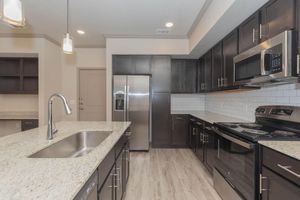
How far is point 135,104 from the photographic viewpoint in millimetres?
4465

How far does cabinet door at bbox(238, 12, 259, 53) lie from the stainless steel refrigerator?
224 centimetres

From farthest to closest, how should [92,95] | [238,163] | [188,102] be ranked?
[92,95]
[188,102]
[238,163]

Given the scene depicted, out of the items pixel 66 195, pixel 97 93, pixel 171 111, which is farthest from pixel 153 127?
pixel 66 195

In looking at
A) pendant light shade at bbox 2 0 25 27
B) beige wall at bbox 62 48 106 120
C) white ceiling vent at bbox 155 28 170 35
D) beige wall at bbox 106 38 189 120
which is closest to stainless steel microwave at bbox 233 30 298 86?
white ceiling vent at bbox 155 28 170 35

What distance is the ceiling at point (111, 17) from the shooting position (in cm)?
298

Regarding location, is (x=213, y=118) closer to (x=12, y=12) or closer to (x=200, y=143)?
(x=200, y=143)

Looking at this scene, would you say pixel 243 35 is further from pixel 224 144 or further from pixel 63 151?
pixel 63 151

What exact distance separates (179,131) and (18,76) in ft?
13.6

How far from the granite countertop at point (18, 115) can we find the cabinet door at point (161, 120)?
109 inches

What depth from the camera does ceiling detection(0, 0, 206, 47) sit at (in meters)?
2.98

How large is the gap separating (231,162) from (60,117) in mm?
4604

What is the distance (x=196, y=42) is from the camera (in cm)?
378

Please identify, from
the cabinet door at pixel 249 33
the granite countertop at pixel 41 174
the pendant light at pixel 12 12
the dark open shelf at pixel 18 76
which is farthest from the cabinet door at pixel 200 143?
the dark open shelf at pixel 18 76

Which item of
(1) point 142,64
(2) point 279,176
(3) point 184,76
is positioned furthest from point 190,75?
(2) point 279,176
